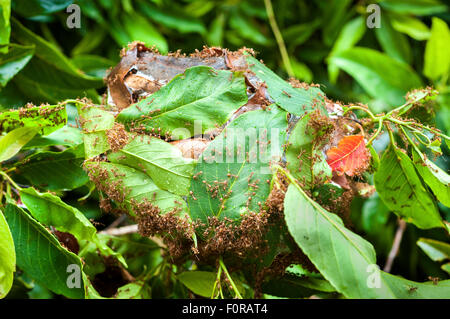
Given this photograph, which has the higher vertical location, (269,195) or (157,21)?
(157,21)

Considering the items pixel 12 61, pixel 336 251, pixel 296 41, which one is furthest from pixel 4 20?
pixel 296 41

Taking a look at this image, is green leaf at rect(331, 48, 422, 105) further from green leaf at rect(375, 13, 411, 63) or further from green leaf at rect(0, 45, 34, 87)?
green leaf at rect(0, 45, 34, 87)

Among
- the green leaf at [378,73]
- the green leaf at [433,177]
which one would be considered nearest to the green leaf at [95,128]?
the green leaf at [433,177]

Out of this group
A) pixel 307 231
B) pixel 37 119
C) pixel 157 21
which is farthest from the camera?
pixel 157 21

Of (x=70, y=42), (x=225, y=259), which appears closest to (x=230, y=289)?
(x=225, y=259)

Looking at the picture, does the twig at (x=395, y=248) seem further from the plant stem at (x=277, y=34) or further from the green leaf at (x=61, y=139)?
the green leaf at (x=61, y=139)
